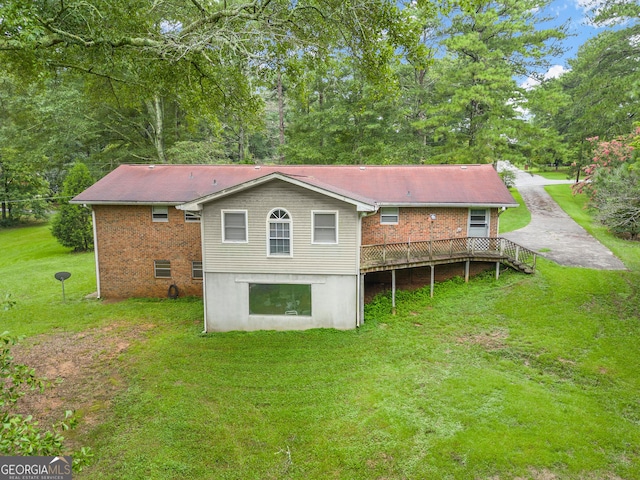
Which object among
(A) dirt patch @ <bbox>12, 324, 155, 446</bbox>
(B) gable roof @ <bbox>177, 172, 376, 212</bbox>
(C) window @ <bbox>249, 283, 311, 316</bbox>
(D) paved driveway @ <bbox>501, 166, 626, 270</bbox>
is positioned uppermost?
(B) gable roof @ <bbox>177, 172, 376, 212</bbox>

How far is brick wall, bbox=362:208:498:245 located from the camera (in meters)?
16.2

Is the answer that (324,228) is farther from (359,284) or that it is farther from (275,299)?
(275,299)

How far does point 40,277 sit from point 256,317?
561 inches

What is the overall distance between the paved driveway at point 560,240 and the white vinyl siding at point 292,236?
34.6 feet

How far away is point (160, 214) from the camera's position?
53.3ft

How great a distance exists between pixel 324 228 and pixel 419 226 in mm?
5248

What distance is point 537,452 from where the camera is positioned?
7.13m

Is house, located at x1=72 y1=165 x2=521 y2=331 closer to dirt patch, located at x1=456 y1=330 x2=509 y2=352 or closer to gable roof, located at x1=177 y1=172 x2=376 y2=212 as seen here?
gable roof, located at x1=177 y1=172 x2=376 y2=212

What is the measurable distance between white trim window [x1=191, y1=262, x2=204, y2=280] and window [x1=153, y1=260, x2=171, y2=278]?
1050 millimetres

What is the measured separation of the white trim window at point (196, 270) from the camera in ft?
53.7

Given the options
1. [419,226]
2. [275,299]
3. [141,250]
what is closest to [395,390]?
[275,299]

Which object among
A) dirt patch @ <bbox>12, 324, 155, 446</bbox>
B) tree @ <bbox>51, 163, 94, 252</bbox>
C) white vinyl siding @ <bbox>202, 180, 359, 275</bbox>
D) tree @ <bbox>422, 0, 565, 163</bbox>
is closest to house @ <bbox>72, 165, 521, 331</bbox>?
white vinyl siding @ <bbox>202, 180, 359, 275</bbox>

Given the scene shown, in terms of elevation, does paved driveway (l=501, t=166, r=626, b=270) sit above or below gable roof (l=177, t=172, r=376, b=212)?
below

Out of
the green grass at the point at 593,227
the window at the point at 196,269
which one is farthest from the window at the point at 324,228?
the green grass at the point at 593,227
